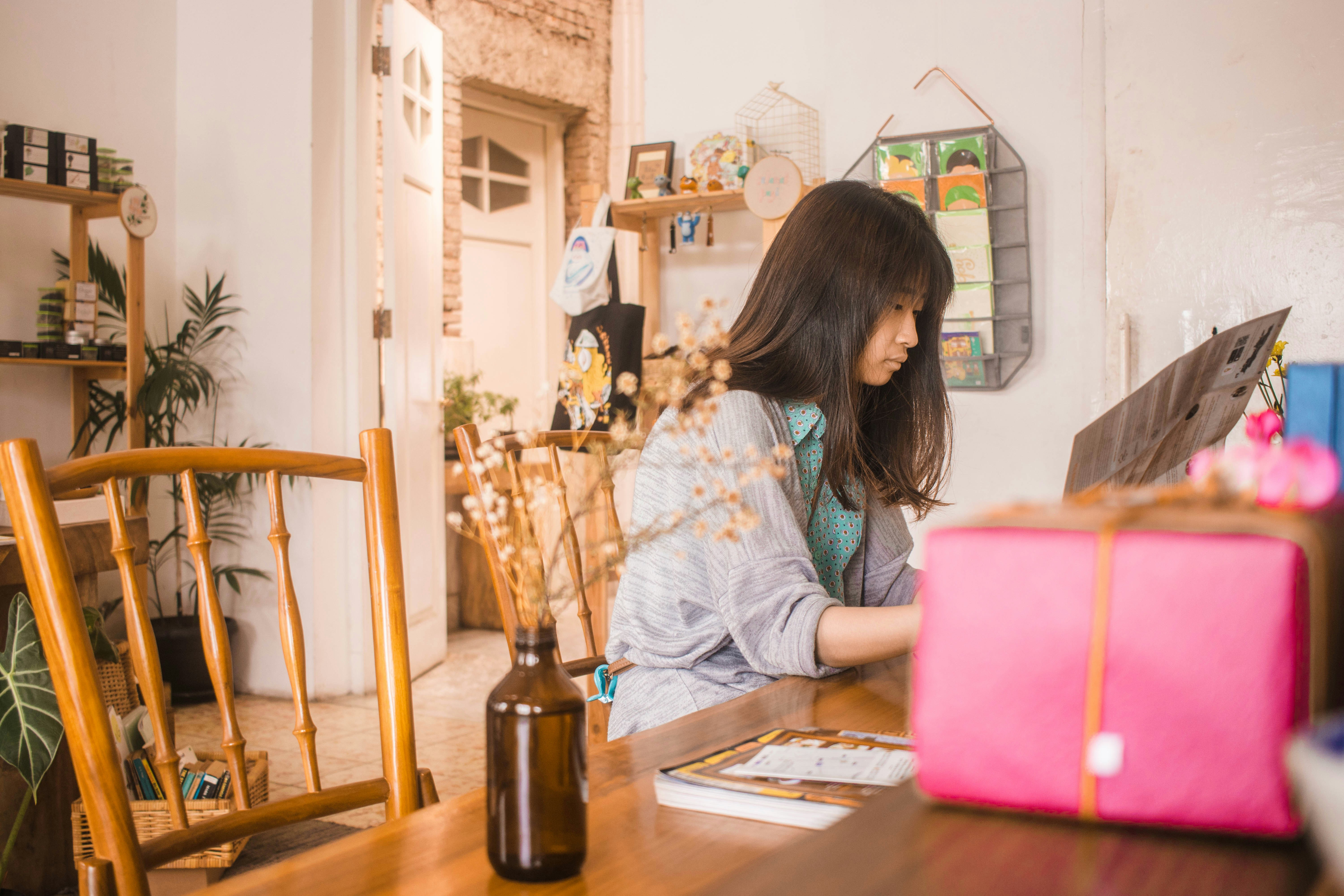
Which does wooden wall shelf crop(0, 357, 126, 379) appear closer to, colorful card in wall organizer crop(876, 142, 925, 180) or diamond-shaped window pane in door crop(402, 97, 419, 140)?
diamond-shaped window pane in door crop(402, 97, 419, 140)

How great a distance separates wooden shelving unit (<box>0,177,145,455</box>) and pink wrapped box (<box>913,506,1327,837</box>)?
3.36 m

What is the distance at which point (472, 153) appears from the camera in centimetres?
568

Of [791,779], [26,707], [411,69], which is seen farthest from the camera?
[411,69]

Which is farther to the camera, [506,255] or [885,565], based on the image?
[506,255]

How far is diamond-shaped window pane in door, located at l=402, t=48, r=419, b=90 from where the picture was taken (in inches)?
146

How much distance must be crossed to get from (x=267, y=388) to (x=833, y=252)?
9.24 feet

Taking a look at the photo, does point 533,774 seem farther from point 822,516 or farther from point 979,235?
point 979,235

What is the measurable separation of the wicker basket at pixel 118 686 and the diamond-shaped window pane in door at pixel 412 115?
2.09 m

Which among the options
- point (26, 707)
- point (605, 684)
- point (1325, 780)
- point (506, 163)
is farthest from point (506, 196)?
point (1325, 780)

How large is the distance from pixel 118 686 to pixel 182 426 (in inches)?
59.7

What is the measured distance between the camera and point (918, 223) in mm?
1351

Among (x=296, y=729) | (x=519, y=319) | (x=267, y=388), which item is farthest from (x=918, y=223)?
(x=519, y=319)

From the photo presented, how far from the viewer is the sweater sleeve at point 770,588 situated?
41.4 inches

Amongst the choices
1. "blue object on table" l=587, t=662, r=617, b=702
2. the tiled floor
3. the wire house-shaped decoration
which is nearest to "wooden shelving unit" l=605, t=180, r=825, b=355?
the wire house-shaped decoration
